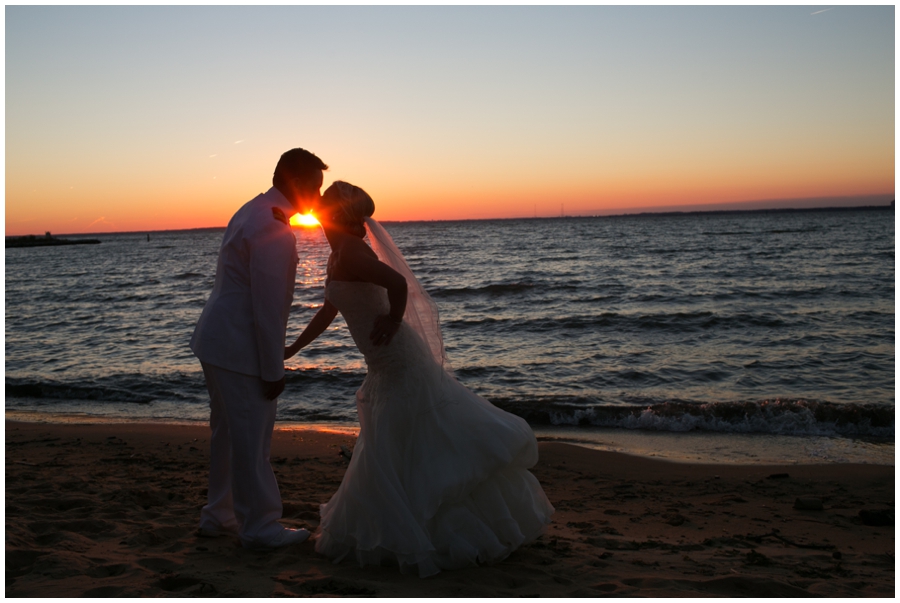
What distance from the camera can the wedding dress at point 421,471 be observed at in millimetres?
3365

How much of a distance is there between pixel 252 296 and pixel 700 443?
5.79 meters

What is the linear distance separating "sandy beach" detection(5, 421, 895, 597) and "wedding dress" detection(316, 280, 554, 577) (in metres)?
0.14

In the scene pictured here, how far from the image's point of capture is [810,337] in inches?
503

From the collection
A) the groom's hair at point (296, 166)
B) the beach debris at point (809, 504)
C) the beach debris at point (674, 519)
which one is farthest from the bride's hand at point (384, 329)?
the beach debris at point (809, 504)

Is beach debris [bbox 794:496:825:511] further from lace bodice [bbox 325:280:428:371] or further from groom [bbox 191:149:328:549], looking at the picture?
groom [bbox 191:149:328:549]

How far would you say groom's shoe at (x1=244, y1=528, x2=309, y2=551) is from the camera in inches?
143

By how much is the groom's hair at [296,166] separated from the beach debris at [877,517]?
14.5 feet

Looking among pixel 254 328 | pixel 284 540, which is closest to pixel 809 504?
pixel 284 540

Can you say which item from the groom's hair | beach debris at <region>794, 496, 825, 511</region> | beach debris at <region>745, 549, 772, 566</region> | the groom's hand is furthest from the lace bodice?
beach debris at <region>794, 496, 825, 511</region>

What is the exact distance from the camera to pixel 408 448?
138 inches

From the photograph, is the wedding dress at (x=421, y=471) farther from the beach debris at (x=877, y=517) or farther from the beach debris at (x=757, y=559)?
the beach debris at (x=877, y=517)

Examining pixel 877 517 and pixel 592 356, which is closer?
pixel 877 517

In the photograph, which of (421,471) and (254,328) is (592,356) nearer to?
(421,471)

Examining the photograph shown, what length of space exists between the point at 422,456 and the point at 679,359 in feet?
29.2
